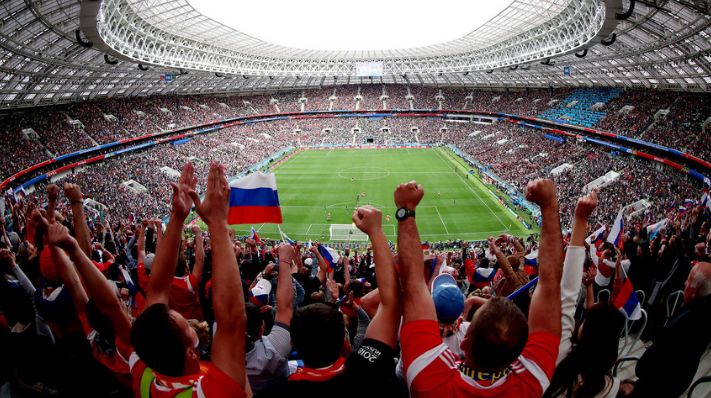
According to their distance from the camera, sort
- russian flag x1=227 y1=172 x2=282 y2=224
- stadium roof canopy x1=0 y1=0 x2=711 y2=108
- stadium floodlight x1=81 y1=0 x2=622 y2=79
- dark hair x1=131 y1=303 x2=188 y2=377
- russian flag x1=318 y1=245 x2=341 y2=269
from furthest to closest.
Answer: stadium floodlight x1=81 y1=0 x2=622 y2=79, stadium roof canopy x1=0 y1=0 x2=711 y2=108, russian flag x1=318 y1=245 x2=341 y2=269, russian flag x1=227 y1=172 x2=282 y2=224, dark hair x1=131 y1=303 x2=188 y2=377

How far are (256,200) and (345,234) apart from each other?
2319 centimetres

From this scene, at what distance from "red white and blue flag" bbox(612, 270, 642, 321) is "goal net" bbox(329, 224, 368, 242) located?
25467 millimetres

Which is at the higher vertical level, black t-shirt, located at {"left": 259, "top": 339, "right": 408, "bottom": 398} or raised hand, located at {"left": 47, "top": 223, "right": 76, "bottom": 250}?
raised hand, located at {"left": 47, "top": 223, "right": 76, "bottom": 250}

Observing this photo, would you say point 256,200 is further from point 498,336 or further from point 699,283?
point 699,283

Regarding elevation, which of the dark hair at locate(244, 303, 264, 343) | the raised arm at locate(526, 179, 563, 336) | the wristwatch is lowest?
the dark hair at locate(244, 303, 264, 343)

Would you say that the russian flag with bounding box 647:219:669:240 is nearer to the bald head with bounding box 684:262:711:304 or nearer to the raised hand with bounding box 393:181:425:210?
the bald head with bounding box 684:262:711:304

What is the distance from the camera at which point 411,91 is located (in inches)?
3356

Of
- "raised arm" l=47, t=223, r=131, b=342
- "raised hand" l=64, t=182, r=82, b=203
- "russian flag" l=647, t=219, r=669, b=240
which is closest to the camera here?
"raised arm" l=47, t=223, r=131, b=342

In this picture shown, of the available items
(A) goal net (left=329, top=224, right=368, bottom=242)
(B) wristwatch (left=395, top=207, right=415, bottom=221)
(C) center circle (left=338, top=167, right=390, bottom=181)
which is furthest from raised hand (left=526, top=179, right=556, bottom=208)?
(C) center circle (left=338, top=167, right=390, bottom=181)

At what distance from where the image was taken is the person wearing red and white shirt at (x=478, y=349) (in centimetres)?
208

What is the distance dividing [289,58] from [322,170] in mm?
22210

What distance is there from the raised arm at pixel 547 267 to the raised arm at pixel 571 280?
0.90 ft

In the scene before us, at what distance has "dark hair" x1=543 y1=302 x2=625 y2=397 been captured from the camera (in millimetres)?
2607

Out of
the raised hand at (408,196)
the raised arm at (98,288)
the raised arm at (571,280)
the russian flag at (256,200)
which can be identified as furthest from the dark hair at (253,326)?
the russian flag at (256,200)
